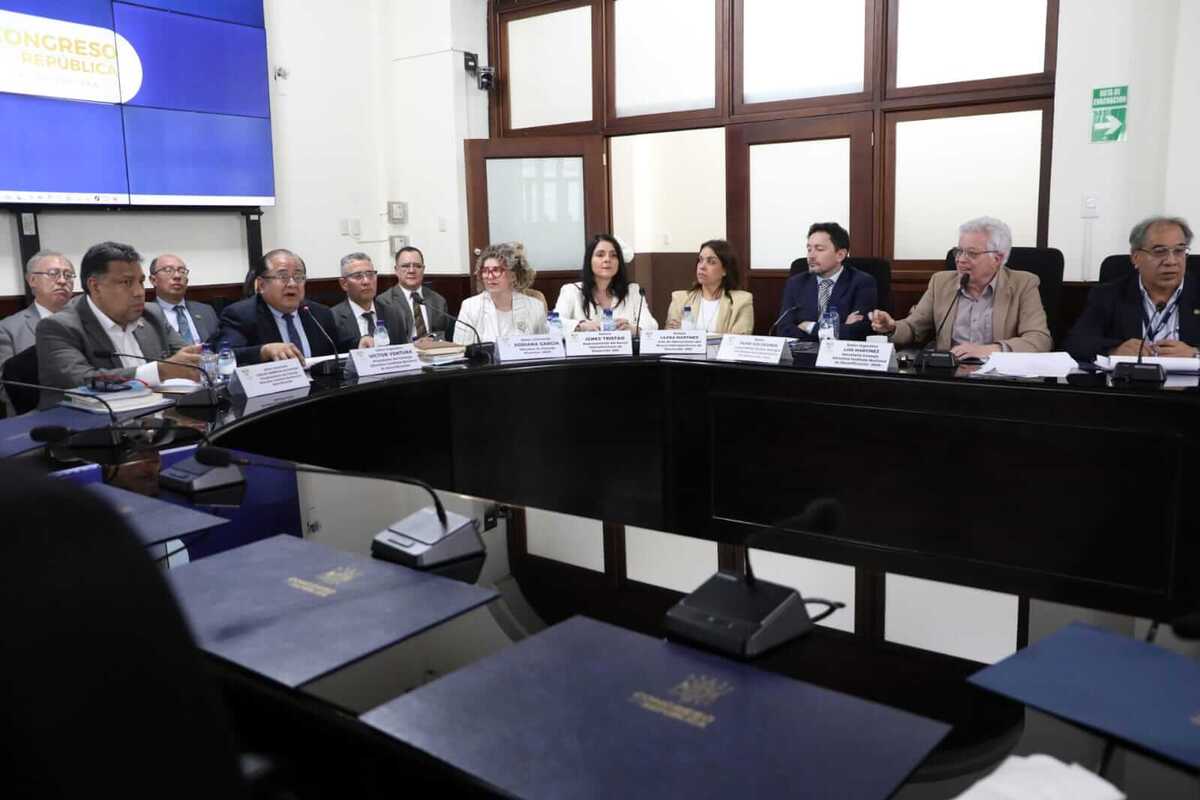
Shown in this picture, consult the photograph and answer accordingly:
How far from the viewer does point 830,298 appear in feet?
13.3

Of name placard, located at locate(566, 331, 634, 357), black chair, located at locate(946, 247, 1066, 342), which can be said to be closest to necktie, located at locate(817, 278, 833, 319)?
black chair, located at locate(946, 247, 1066, 342)

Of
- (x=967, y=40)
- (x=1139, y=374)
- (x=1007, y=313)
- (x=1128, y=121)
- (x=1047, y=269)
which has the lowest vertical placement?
(x=1139, y=374)

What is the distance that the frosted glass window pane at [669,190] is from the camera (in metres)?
7.52

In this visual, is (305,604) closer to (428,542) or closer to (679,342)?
(428,542)

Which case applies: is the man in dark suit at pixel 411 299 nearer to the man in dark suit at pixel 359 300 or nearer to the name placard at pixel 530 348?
the man in dark suit at pixel 359 300

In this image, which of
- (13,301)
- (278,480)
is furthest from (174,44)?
(278,480)

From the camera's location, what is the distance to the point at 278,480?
1.59 meters

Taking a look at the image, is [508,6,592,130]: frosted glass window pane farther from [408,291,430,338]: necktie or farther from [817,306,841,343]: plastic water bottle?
[817,306,841,343]: plastic water bottle

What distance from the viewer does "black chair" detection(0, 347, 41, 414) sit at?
2.76 m

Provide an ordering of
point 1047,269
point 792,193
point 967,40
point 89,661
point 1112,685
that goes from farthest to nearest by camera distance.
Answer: point 792,193, point 967,40, point 1047,269, point 1112,685, point 89,661

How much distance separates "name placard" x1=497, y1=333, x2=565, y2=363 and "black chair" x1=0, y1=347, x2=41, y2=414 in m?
1.45

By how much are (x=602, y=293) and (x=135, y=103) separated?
9.33ft

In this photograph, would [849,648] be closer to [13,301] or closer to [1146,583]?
[1146,583]

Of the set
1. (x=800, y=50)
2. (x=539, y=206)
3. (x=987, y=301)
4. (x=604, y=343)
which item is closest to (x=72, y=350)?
(x=604, y=343)
